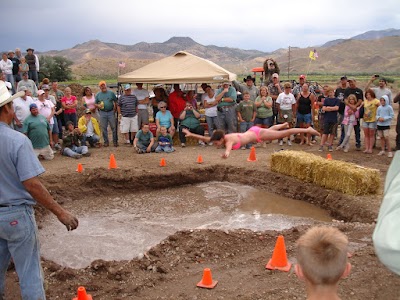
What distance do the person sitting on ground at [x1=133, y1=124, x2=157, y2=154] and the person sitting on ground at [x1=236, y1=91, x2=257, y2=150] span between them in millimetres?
3001

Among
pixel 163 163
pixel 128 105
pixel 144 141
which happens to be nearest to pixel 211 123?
pixel 144 141

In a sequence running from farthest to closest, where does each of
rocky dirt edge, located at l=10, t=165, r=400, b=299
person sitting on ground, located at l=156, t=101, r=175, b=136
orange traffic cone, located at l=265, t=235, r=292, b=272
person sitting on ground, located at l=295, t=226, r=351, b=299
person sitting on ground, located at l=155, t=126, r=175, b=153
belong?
person sitting on ground, located at l=156, t=101, r=175, b=136
person sitting on ground, located at l=155, t=126, r=175, b=153
orange traffic cone, located at l=265, t=235, r=292, b=272
rocky dirt edge, located at l=10, t=165, r=400, b=299
person sitting on ground, located at l=295, t=226, r=351, b=299

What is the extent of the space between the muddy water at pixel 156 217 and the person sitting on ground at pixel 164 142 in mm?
2534

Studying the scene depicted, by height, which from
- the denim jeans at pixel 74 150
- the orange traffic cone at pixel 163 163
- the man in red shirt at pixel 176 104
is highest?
the man in red shirt at pixel 176 104

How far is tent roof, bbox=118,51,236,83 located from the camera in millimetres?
13477

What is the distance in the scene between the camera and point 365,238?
6297 millimetres

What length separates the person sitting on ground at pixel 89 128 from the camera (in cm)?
1291

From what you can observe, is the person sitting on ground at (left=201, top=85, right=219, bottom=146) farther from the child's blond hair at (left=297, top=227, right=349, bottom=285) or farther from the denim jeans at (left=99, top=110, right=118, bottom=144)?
the child's blond hair at (left=297, top=227, right=349, bottom=285)

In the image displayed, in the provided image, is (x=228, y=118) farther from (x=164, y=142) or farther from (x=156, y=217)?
(x=156, y=217)

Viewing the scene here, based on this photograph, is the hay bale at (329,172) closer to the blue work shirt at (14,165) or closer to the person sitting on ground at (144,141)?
the person sitting on ground at (144,141)

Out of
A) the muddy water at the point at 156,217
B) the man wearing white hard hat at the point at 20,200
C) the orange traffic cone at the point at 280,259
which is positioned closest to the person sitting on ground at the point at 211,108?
the muddy water at the point at 156,217

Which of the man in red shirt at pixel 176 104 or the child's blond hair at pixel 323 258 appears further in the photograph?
the man in red shirt at pixel 176 104

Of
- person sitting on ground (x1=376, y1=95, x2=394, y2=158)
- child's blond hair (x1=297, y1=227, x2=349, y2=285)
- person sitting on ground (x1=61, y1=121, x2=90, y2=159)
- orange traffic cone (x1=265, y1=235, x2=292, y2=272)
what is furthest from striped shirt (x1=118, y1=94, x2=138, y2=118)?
child's blond hair (x1=297, y1=227, x2=349, y2=285)

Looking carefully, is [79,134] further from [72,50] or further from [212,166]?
[72,50]
